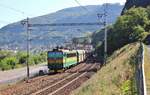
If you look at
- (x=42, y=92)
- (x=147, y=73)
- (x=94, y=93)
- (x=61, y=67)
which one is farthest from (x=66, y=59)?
(x=94, y=93)

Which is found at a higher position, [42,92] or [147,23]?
[147,23]

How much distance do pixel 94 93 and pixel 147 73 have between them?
554 cm

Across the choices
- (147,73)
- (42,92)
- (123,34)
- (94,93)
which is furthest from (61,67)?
(123,34)

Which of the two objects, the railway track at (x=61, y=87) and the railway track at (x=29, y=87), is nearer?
the railway track at (x=61, y=87)

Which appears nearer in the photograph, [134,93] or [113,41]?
[134,93]

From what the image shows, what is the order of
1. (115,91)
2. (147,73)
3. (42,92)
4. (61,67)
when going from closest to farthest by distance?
1. (115,91)
2. (147,73)
3. (42,92)
4. (61,67)

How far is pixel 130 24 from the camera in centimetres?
11581

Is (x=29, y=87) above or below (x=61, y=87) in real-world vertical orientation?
below

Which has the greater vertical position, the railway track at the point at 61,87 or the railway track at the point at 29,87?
the railway track at the point at 61,87

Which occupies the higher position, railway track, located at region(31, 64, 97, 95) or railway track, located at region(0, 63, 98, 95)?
railway track, located at region(31, 64, 97, 95)

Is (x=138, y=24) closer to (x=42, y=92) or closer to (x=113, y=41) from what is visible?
(x=113, y=41)

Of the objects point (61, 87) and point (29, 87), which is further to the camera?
point (29, 87)

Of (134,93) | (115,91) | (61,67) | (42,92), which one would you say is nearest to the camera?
(134,93)

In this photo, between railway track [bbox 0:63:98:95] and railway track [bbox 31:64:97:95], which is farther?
railway track [bbox 0:63:98:95]
